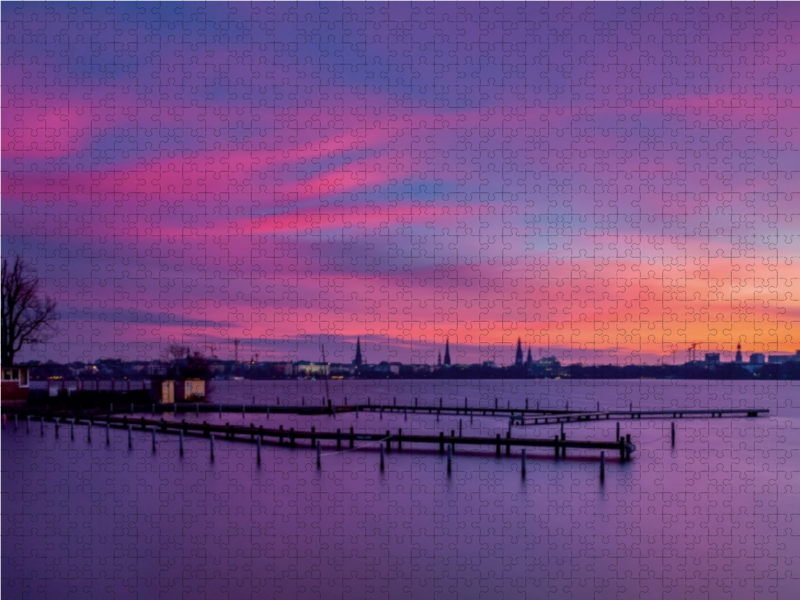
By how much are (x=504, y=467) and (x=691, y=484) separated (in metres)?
9.06

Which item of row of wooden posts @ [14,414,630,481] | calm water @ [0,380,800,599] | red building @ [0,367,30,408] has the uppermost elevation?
red building @ [0,367,30,408]

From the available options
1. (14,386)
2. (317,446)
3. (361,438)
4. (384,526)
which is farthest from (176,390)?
(384,526)

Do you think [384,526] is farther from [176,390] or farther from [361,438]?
[176,390]

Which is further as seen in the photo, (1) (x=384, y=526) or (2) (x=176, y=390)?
(2) (x=176, y=390)

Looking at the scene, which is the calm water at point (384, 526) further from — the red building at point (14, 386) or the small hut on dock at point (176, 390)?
the small hut on dock at point (176, 390)

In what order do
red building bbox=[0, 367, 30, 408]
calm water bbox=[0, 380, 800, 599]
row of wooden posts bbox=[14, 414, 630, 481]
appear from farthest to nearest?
red building bbox=[0, 367, 30, 408] < row of wooden posts bbox=[14, 414, 630, 481] < calm water bbox=[0, 380, 800, 599]

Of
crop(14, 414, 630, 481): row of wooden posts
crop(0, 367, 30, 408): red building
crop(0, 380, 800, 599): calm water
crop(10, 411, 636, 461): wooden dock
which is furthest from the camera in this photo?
crop(0, 367, 30, 408): red building

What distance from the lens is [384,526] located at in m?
26.8

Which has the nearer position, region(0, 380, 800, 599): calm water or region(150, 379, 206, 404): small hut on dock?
region(0, 380, 800, 599): calm water

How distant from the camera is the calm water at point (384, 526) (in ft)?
67.6

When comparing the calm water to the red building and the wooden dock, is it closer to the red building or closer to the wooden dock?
the wooden dock

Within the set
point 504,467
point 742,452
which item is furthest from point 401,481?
point 742,452

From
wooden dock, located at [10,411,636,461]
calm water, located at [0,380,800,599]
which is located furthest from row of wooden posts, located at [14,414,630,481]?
calm water, located at [0,380,800,599]

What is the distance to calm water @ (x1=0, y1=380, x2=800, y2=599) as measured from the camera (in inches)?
811
